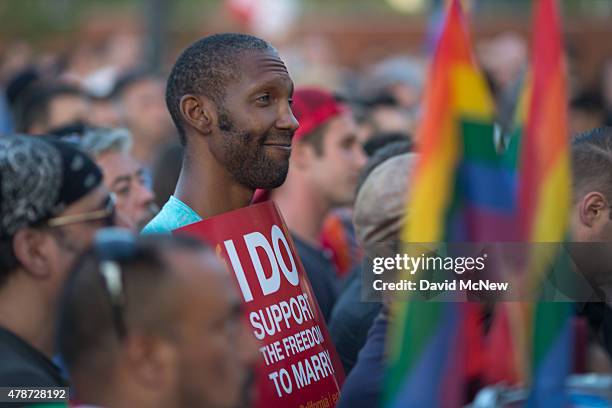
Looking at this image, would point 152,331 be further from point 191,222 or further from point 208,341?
point 191,222

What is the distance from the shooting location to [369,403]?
3740 mm

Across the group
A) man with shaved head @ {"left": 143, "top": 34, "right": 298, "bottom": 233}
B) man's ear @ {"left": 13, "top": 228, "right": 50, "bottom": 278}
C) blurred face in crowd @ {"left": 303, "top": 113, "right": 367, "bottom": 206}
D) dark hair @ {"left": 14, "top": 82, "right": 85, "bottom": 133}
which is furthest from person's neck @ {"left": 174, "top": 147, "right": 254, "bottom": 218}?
dark hair @ {"left": 14, "top": 82, "right": 85, "bottom": 133}

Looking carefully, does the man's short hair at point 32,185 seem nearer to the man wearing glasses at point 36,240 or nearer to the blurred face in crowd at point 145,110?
the man wearing glasses at point 36,240

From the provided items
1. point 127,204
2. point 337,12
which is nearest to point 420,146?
point 127,204

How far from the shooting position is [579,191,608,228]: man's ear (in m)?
4.46

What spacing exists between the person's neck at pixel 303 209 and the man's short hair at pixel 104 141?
0.87 meters

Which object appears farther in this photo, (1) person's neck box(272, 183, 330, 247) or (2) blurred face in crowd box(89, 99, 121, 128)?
(2) blurred face in crowd box(89, 99, 121, 128)

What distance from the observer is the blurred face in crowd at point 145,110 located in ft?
35.1

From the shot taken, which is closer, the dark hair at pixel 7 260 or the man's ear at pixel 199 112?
the dark hair at pixel 7 260

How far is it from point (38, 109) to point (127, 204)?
287 centimetres

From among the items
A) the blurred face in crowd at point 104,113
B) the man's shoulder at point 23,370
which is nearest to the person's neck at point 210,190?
the man's shoulder at point 23,370

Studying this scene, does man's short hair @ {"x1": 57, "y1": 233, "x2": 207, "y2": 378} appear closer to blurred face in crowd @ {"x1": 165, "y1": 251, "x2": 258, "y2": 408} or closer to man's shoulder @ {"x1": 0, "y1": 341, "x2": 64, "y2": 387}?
blurred face in crowd @ {"x1": 165, "y1": 251, "x2": 258, "y2": 408}

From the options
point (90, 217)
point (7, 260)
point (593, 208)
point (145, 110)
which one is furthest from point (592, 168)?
point (145, 110)

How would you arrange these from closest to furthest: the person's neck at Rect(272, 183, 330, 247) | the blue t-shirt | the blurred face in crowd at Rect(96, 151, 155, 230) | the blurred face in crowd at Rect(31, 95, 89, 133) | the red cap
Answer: the blue t-shirt → the blurred face in crowd at Rect(96, 151, 155, 230) → the person's neck at Rect(272, 183, 330, 247) → the red cap → the blurred face in crowd at Rect(31, 95, 89, 133)
